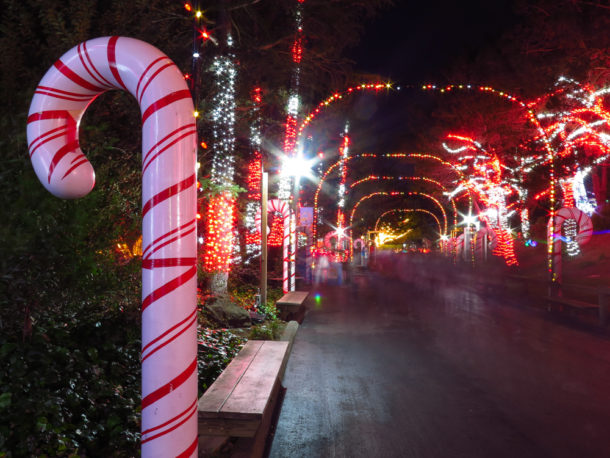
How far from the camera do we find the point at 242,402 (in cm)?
454

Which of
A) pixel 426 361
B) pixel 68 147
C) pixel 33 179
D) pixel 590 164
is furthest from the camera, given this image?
pixel 590 164

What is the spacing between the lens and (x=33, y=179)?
4426 millimetres

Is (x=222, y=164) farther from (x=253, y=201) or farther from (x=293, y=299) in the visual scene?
(x=253, y=201)

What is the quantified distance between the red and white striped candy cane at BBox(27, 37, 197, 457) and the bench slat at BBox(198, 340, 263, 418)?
116cm

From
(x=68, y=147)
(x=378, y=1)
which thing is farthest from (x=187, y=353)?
(x=378, y=1)

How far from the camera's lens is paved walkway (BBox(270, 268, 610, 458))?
491cm

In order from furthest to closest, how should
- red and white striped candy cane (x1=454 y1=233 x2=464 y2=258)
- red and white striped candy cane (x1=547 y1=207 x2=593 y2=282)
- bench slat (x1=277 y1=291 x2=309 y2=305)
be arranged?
1. red and white striped candy cane (x1=454 y1=233 x2=464 y2=258)
2. red and white striped candy cane (x1=547 y1=207 x2=593 y2=282)
3. bench slat (x1=277 y1=291 x2=309 y2=305)

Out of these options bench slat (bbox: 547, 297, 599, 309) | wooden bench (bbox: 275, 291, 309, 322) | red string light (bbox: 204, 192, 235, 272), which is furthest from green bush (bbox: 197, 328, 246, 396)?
bench slat (bbox: 547, 297, 599, 309)

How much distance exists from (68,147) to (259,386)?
2952mm

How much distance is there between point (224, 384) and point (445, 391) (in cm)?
300

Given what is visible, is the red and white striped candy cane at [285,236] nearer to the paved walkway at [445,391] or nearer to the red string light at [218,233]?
the red string light at [218,233]

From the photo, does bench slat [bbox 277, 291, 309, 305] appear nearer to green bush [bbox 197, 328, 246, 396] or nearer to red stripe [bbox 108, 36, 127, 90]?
green bush [bbox 197, 328, 246, 396]

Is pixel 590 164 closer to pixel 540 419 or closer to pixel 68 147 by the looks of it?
pixel 540 419

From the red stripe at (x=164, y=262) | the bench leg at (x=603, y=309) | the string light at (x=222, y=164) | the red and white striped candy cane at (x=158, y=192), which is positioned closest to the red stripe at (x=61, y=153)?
the red and white striped candy cane at (x=158, y=192)
